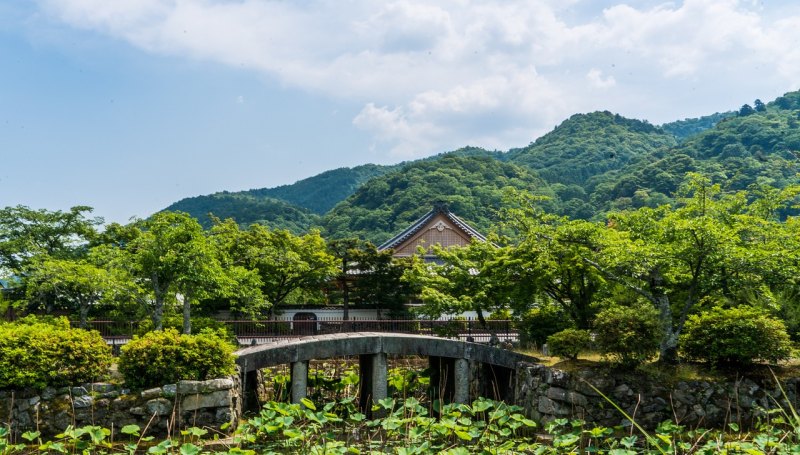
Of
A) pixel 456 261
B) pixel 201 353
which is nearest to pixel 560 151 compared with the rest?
pixel 456 261

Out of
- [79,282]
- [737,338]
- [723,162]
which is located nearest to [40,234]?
[79,282]

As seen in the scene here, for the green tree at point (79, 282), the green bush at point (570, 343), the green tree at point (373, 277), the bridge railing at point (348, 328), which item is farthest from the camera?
the green tree at point (373, 277)

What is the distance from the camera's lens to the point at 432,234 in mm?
33594

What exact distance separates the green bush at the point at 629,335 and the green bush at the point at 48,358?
9.62 meters

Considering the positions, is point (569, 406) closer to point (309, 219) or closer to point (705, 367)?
point (705, 367)

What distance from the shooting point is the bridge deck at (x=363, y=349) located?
1316 centimetres

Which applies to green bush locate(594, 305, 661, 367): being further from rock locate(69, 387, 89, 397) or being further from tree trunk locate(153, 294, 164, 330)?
tree trunk locate(153, 294, 164, 330)

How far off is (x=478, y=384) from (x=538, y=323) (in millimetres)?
2418

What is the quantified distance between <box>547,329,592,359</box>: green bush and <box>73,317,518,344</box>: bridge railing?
210 inches

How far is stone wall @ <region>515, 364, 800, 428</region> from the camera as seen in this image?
1223 centimetres

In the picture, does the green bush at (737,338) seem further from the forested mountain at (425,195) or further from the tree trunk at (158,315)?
the forested mountain at (425,195)

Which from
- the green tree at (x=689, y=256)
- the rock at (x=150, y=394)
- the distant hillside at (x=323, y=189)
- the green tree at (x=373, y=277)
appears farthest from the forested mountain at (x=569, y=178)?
the rock at (x=150, y=394)

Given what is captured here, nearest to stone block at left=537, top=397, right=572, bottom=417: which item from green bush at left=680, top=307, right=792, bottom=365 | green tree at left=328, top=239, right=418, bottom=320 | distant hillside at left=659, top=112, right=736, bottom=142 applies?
green bush at left=680, top=307, right=792, bottom=365

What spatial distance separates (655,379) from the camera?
12.7 m
